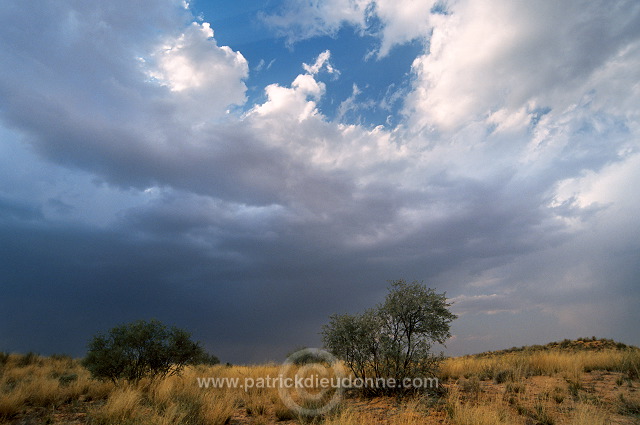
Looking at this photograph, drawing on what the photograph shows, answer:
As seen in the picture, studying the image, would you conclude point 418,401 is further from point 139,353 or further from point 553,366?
point 139,353

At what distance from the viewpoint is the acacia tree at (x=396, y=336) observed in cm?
1298

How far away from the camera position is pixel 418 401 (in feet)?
34.6

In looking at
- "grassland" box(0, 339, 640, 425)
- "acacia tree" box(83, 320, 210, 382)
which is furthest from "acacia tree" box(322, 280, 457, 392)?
"acacia tree" box(83, 320, 210, 382)

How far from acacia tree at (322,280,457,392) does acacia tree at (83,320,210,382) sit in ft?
24.7

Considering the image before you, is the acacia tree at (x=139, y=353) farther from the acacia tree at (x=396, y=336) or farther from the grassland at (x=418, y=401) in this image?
the acacia tree at (x=396, y=336)

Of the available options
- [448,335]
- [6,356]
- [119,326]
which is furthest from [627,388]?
[6,356]

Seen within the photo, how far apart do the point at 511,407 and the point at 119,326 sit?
1630 centimetres

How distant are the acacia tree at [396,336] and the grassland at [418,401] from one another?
1.12 meters

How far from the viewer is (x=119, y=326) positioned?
16078 mm

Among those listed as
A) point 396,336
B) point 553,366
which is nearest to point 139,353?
point 396,336

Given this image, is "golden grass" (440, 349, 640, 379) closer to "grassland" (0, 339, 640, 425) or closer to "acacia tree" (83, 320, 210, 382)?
"grassland" (0, 339, 640, 425)

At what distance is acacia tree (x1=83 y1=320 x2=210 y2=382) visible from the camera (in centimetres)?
1480

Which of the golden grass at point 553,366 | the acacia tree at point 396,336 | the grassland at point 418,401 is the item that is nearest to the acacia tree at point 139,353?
the grassland at point 418,401

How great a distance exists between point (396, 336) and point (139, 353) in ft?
37.5
